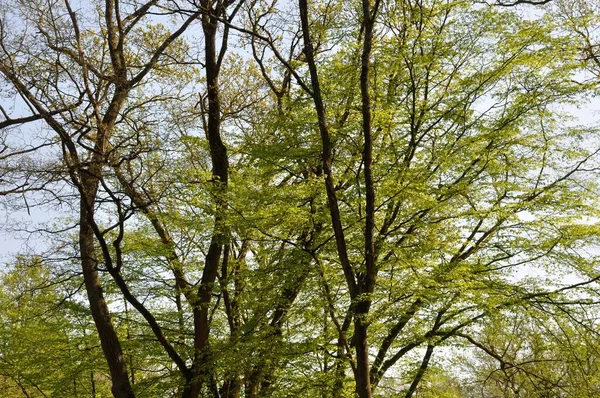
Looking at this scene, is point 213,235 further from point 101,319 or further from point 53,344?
point 53,344

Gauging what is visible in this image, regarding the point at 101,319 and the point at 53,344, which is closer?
the point at 101,319

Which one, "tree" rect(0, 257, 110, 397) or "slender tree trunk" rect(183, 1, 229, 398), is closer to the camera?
"slender tree trunk" rect(183, 1, 229, 398)

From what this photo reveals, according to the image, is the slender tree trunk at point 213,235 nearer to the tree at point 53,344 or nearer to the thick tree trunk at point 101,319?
the thick tree trunk at point 101,319

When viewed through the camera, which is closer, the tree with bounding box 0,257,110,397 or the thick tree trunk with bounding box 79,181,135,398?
the thick tree trunk with bounding box 79,181,135,398

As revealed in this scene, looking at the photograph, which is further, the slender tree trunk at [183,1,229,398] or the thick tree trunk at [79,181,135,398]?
the thick tree trunk at [79,181,135,398]

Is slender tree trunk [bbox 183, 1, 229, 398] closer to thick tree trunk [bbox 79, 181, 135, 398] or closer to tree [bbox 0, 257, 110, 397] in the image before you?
thick tree trunk [bbox 79, 181, 135, 398]

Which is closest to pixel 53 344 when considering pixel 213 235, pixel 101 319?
pixel 101 319

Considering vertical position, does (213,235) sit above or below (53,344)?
above

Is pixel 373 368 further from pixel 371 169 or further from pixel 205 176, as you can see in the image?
pixel 205 176

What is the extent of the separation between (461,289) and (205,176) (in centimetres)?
453

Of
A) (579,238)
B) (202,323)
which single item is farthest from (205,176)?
(579,238)

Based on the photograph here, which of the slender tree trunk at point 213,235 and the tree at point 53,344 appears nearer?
the slender tree trunk at point 213,235

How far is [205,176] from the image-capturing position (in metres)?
8.88

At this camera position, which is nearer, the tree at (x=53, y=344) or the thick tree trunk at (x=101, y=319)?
the thick tree trunk at (x=101, y=319)
